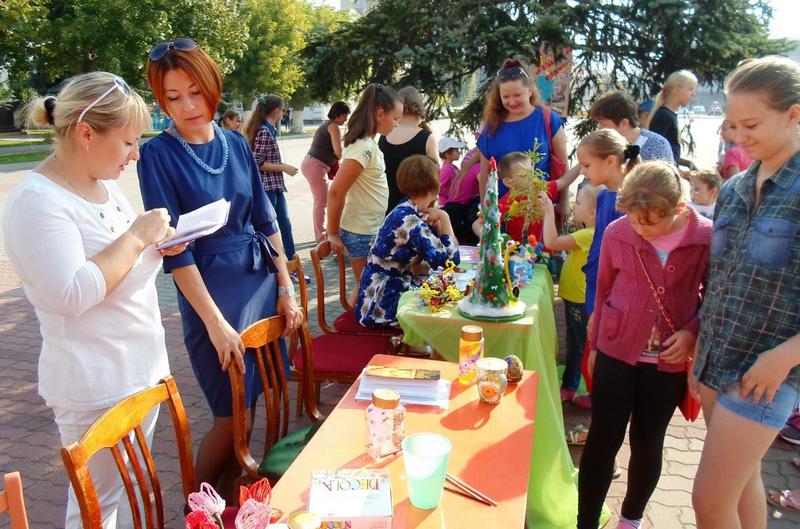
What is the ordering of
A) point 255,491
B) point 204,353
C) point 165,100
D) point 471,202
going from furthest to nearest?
1. point 471,202
2. point 204,353
3. point 165,100
4. point 255,491

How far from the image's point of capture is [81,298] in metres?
1.50

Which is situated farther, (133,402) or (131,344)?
(131,344)

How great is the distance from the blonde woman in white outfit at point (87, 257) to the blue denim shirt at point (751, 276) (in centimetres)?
167

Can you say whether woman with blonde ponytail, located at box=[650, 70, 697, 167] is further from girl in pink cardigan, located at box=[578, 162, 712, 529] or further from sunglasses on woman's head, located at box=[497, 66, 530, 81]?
girl in pink cardigan, located at box=[578, 162, 712, 529]

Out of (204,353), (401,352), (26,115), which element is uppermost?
(26,115)

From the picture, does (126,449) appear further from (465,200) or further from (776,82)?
(465,200)

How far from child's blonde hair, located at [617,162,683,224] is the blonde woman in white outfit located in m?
1.47

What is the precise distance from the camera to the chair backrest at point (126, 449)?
52.2 inches

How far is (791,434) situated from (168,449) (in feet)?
11.4

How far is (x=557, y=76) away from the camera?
594cm

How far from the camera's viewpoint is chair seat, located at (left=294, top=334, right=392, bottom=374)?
9.87 feet

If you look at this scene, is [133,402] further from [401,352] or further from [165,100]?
[401,352]

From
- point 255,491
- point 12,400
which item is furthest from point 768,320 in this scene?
point 12,400

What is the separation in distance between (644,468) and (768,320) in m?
0.84
